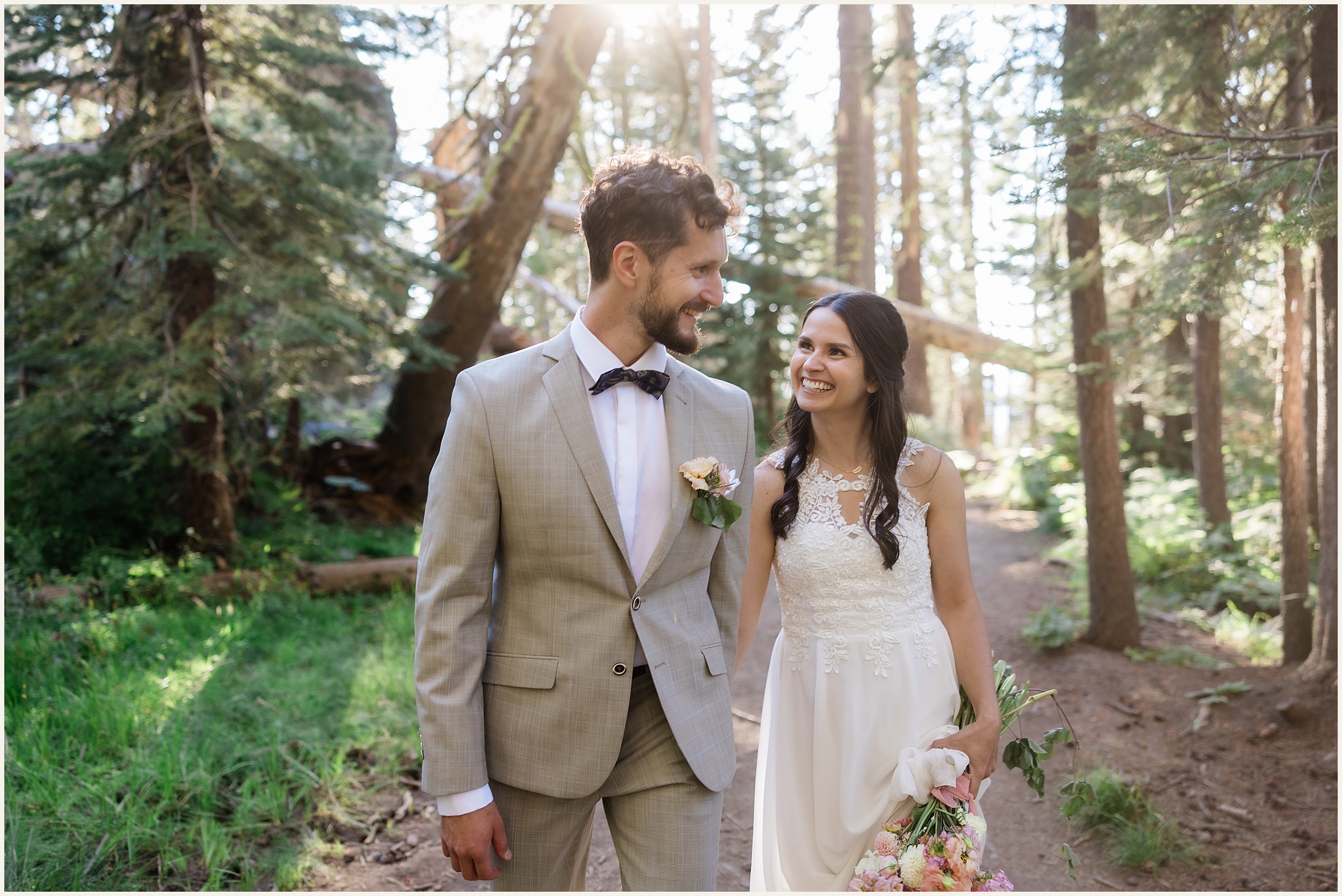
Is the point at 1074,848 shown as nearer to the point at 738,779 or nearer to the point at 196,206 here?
the point at 738,779

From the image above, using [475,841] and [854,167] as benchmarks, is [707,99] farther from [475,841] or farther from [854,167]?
[475,841]

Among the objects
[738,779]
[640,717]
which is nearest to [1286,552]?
[738,779]

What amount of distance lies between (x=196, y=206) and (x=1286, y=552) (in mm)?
8978

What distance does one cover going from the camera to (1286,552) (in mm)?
6379

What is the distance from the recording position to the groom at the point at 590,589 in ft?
6.89

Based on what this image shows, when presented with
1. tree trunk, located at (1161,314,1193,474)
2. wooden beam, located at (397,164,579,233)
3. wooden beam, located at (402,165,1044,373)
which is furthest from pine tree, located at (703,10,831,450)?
tree trunk, located at (1161,314,1193,474)

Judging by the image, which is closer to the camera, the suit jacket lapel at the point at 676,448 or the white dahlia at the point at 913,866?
the suit jacket lapel at the point at 676,448

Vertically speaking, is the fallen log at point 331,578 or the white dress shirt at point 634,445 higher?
the white dress shirt at point 634,445

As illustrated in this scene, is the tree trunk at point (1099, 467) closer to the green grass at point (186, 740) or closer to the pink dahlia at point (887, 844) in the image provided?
the pink dahlia at point (887, 844)

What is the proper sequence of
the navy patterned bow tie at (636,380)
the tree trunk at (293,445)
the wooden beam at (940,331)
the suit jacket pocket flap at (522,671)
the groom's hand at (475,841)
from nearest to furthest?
the groom's hand at (475,841) → the suit jacket pocket flap at (522,671) → the navy patterned bow tie at (636,380) → the tree trunk at (293,445) → the wooden beam at (940,331)

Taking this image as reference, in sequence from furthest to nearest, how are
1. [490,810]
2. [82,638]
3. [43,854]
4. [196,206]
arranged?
[196,206], [82,638], [43,854], [490,810]

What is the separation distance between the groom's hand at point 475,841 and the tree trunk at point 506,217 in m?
6.73

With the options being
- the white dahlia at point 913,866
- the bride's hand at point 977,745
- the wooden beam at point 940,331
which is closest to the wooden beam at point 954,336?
the wooden beam at point 940,331

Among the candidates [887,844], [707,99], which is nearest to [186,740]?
[887,844]
